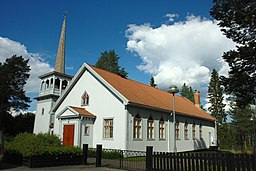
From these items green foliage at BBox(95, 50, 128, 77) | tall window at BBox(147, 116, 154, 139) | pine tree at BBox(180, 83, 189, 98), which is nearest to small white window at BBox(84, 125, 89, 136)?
tall window at BBox(147, 116, 154, 139)

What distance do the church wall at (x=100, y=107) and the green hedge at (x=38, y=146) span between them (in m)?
5.44

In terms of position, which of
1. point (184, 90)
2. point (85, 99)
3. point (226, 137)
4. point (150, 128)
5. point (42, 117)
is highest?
point (184, 90)

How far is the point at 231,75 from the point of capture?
16.7 metres

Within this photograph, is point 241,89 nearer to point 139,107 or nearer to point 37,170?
point 139,107

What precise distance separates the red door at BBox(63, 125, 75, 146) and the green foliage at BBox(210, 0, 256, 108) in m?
13.2

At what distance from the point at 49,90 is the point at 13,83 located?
1097 centimetres

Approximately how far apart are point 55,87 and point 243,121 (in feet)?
134

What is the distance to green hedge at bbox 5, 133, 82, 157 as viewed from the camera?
12555 mm

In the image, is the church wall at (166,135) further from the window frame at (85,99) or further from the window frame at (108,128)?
the window frame at (85,99)

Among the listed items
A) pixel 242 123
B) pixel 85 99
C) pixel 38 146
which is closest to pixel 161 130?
pixel 85 99

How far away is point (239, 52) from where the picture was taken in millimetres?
15625

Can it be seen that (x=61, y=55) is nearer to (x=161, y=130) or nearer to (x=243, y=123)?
(x=161, y=130)

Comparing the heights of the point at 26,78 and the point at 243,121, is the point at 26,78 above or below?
above

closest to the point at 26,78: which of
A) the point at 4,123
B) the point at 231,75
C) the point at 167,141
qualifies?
the point at 4,123
